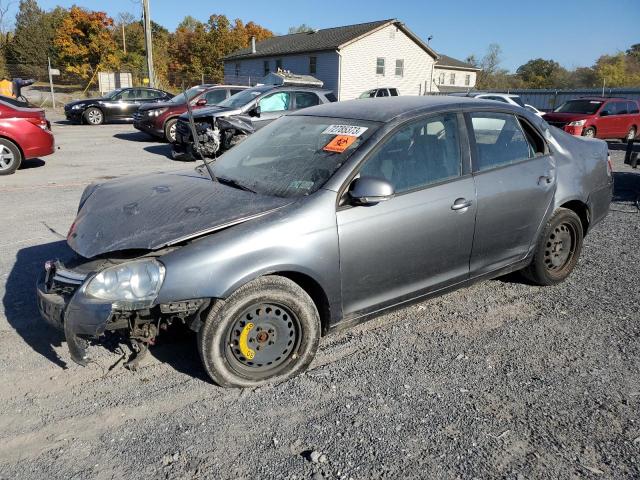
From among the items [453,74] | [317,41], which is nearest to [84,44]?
[317,41]

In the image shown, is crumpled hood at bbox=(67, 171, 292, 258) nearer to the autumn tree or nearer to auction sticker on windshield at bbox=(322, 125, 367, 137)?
auction sticker on windshield at bbox=(322, 125, 367, 137)

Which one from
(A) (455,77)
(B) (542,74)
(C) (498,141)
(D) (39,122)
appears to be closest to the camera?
(C) (498,141)

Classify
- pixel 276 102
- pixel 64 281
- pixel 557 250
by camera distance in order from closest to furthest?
pixel 64 281 → pixel 557 250 → pixel 276 102

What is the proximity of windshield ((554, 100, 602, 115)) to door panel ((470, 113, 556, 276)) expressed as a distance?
14.9m

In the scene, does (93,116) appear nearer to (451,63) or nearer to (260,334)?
(260,334)

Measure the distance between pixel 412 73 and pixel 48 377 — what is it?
39948 millimetres

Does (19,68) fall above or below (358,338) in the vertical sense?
above

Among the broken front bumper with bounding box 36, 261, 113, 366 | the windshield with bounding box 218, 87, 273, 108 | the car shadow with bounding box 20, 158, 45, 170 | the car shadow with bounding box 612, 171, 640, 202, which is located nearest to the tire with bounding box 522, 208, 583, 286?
the broken front bumper with bounding box 36, 261, 113, 366

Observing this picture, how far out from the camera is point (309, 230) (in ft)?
9.98

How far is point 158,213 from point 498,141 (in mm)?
2684

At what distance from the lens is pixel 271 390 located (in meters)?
3.07

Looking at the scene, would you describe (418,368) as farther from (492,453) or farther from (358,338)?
(492,453)

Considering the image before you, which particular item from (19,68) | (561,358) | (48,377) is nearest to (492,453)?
(561,358)

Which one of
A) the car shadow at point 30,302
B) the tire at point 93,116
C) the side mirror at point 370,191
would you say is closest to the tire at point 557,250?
the side mirror at point 370,191
